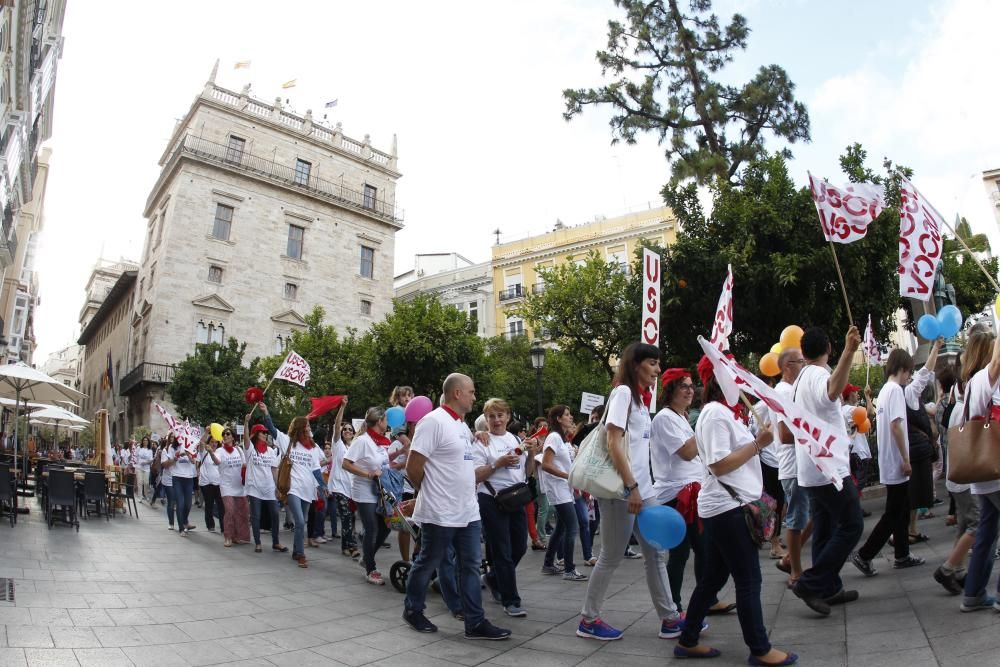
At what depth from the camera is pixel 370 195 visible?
44406 millimetres

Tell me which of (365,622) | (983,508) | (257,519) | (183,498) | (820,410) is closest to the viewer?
(983,508)

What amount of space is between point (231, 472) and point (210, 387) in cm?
2088

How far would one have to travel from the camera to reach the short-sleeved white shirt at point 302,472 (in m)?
8.77

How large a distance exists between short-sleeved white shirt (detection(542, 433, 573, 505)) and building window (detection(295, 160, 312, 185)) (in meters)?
37.0

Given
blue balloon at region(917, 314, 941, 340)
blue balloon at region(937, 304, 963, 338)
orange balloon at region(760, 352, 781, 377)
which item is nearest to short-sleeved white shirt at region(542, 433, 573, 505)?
orange balloon at region(760, 352, 781, 377)

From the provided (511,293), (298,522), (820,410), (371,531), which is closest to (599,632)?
(820,410)

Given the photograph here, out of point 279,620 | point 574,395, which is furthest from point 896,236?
point 574,395

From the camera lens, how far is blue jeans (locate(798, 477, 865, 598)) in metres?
4.44

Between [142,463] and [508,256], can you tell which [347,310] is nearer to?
[508,256]

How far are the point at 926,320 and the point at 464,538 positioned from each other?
15.1 ft

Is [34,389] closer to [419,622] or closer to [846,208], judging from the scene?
[419,622]

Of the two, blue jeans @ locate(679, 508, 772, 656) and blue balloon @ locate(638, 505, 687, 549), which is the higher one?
blue balloon @ locate(638, 505, 687, 549)

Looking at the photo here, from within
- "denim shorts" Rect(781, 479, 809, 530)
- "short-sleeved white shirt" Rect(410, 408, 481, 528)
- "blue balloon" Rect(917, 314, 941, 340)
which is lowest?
"denim shorts" Rect(781, 479, 809, 530)

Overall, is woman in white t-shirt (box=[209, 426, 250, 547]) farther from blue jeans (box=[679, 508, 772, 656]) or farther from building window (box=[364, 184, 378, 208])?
building window (box=[364, 184, 378, 208])
